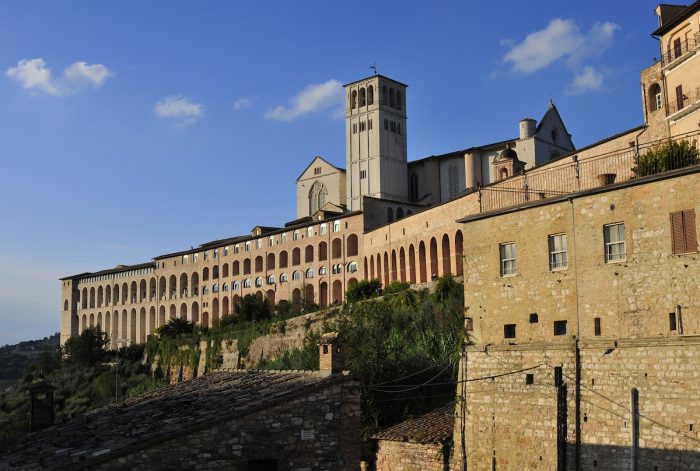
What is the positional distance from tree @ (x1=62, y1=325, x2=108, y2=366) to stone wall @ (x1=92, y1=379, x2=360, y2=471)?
7924 centimetres

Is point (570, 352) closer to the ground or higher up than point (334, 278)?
closer to the ground

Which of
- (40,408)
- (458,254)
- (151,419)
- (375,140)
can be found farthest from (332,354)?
(375,140)

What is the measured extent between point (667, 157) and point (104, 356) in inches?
3244

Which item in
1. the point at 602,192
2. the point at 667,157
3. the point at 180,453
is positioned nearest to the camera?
the point at 180,453

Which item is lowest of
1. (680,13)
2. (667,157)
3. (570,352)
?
(570,352)

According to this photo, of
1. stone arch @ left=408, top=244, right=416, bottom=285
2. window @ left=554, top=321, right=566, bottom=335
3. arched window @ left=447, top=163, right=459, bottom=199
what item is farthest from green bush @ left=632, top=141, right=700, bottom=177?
arched window @ left=447, top=163, right=459, bottom=199

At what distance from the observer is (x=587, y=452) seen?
2055 centimetres

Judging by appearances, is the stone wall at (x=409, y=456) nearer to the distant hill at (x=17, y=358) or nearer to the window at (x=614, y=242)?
the window at (x=614, y=242)

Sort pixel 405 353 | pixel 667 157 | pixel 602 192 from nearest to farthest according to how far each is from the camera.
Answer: pixel 602 192 → pixel 667 157 → pixel 405 353

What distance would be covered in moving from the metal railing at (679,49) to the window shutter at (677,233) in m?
19.3

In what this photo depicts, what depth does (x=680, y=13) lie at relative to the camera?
37.7 metres

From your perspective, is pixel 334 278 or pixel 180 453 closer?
pixel 180 453

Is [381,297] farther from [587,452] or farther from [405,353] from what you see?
[587,452]

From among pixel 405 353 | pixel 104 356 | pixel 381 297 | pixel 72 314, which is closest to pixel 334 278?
pixel 381 297
